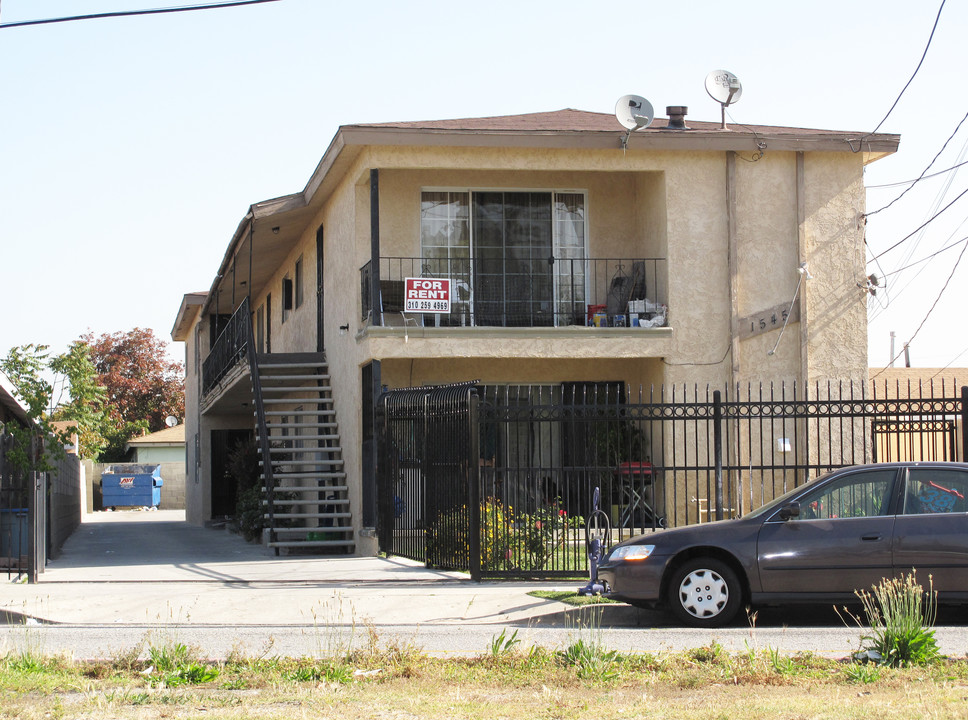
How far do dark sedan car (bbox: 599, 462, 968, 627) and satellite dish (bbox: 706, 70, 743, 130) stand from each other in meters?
8.71

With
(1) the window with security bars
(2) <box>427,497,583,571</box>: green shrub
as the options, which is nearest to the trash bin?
(2) <box>427,497,583,571</box>: green shrub

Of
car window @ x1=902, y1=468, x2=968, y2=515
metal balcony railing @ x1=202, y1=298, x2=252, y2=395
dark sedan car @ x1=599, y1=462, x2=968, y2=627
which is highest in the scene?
metal balcony railing @ x1=202, y1=298, x2=252, y2=395

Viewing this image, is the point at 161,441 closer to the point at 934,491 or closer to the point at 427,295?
the point at 427,295

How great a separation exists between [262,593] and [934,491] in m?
6.49

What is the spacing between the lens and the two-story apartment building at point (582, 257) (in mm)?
16438

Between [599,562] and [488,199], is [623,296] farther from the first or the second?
[599,562]

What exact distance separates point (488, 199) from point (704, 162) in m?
3.34

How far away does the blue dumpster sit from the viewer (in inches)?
1779

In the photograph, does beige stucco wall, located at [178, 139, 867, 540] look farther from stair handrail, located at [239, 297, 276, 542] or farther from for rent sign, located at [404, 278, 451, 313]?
stair handrail, located at [239, 297, 276, 542]

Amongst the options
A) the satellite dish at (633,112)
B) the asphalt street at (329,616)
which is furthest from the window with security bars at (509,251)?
the asphalt street at (329,616)

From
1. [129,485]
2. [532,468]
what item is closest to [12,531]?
[532,468]

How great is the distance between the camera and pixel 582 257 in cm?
1805

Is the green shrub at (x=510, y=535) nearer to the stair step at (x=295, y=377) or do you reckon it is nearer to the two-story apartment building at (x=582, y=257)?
the two-story apartment building at (x=582, y=257)

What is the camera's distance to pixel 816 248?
1698 centimetres
